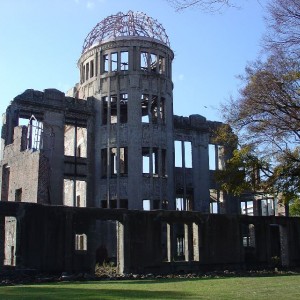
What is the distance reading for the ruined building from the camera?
26.2 meters

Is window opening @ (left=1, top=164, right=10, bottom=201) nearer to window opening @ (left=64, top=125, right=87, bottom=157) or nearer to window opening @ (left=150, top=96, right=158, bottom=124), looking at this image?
window opening @ (left=64, top=125, right=87, bottom=157)

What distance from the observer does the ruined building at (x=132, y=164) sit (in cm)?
2619

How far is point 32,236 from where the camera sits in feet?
69.6

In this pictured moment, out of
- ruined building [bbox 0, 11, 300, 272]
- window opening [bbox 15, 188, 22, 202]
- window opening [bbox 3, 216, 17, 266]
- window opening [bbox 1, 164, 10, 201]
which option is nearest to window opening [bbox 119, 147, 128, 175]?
ruined building [bbox 0, 11, 300, 272]

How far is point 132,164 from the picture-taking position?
33750mm

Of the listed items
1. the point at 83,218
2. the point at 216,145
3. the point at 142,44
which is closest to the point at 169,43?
the point at 142,44

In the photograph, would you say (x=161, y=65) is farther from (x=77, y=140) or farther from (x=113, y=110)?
(x=77, y=140)

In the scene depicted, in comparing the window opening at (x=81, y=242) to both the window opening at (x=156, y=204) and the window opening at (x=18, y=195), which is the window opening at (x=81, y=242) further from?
the window opening at (x=156, y=204)

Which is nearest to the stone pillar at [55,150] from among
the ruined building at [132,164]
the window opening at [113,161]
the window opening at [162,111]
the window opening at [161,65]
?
the ruined building at [132,164]

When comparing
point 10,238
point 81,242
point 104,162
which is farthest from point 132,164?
point 10,238

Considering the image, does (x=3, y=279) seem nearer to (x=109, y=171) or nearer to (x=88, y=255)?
(x=88, y=255)

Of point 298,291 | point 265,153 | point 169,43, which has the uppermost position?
point 169,43

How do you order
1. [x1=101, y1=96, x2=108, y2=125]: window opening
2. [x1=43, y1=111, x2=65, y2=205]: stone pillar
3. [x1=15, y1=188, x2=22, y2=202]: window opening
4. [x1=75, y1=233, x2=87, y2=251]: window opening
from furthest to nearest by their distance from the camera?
1. [x1=101, y1=96, x2=108, y2=125]: window opening
2. [x1=43, y1=111, x2=65, y2=205]: stone pillar
3. [x1=75, y1=233, x2=87, y2=251]: window opening
4. [x1=15, y1=188, x2=22, y2=202]: window opening

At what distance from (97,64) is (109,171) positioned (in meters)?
7.62
